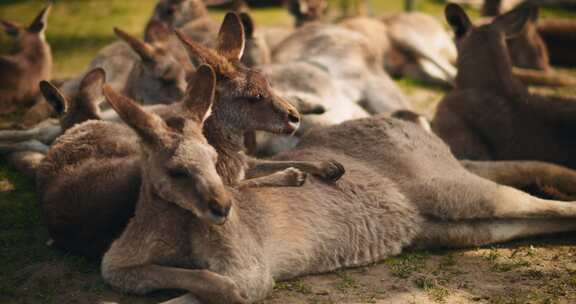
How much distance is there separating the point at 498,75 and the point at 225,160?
2.93 metres

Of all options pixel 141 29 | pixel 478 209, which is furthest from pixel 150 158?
pixel 141 29

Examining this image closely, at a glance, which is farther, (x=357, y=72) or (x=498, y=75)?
(x=357, y=72)

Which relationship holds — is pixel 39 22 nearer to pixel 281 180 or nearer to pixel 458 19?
pixel 458 19

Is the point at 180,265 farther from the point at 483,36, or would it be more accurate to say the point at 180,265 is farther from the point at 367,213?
the point at 483,36

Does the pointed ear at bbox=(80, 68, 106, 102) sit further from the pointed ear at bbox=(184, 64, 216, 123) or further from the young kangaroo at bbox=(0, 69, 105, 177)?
the pointed ear at bbox=(184, 64, 216, 123)

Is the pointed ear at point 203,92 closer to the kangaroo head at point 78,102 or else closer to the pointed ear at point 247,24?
the kangaroo head at point 78,102

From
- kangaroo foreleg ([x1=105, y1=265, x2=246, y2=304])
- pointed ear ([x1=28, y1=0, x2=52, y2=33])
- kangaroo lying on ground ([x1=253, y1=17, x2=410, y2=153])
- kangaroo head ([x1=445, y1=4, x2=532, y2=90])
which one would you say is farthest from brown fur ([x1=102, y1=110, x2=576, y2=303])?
pointed ear ([x1=28, y1=0, x2=52, y2=33])

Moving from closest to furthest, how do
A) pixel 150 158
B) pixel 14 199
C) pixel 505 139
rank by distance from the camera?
pixel 150 158 < pixel 14 199 < pixel 505 139

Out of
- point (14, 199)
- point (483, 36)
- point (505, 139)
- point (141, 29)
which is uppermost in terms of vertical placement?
point (483, 36)

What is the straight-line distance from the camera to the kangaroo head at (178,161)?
3.36m

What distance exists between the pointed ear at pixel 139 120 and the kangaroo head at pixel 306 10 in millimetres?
6343

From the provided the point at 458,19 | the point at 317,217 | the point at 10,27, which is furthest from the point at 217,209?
the point at 10,27

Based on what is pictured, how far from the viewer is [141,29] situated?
448 inches

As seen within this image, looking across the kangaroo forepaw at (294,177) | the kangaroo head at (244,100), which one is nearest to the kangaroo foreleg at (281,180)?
the kangaroo forepaw at (294,177)
